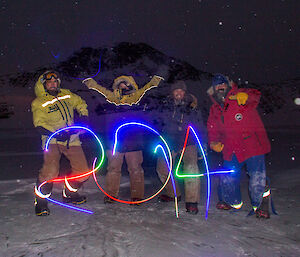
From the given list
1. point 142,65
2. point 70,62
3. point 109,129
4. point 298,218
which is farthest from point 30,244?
point 70,62

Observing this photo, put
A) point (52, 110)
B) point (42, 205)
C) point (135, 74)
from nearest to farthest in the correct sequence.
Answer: point (42, 205), point (52, 110), point (135, 74)

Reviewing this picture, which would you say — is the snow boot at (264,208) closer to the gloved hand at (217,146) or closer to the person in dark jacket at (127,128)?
the gloved hand at (217,146)

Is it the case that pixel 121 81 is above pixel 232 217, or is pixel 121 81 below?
above

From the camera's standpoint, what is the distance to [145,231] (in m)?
4.15

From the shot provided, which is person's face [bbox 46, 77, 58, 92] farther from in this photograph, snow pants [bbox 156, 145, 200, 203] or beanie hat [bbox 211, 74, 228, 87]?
beanie hat [bbox 211, 74, 228, 87]

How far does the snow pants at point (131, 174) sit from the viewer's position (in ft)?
18.2

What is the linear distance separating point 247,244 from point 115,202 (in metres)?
2.43

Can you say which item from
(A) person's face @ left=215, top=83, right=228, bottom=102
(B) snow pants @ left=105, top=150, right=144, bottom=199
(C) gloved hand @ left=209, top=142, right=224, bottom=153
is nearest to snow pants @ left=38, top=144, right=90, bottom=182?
(B) snow pants @ left=105, top=150, right=144, bottom=199

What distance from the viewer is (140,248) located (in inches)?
143

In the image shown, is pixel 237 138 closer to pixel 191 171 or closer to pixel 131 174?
pixel 191 171

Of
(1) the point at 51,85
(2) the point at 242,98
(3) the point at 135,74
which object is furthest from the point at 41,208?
(3) the point at 135,74

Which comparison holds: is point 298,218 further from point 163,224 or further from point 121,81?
point 121,81

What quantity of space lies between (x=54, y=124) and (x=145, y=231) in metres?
2.15

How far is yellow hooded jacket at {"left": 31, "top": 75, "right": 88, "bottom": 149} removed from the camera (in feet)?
16.9
